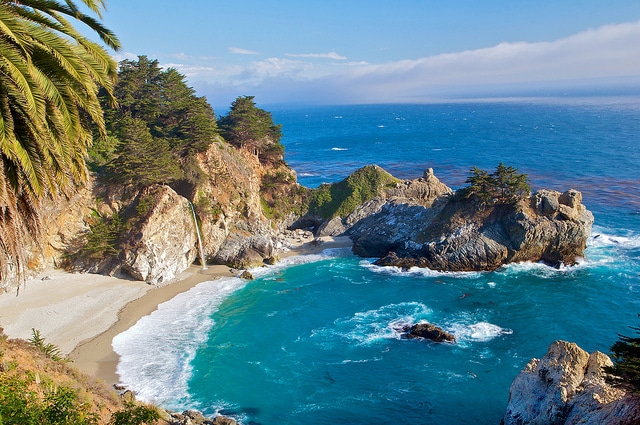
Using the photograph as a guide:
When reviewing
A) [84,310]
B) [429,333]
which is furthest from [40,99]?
[84,310]

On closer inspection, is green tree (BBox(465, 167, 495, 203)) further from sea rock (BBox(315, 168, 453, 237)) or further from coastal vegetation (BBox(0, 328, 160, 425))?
coastal vegetation (BBox(0, 328, 160, 425))

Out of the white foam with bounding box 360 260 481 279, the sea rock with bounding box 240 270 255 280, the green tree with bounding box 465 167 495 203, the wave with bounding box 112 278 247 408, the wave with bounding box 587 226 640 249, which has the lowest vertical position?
the wave with bounding box 112 278 247 408

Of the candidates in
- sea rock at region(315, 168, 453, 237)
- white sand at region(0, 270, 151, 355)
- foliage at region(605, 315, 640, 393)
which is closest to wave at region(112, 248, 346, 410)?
white sand at region(0, 270, 151, 355)

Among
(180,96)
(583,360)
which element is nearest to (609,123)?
(180,96)

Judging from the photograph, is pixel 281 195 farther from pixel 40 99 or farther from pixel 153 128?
pixel 40 99

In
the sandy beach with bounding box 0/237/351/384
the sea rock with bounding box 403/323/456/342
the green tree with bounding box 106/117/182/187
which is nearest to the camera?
the sandy beach with bounding box 0/237/351/384

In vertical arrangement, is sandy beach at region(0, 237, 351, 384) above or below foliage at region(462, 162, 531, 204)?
below

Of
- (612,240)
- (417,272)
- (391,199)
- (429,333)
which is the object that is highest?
(391,199)
